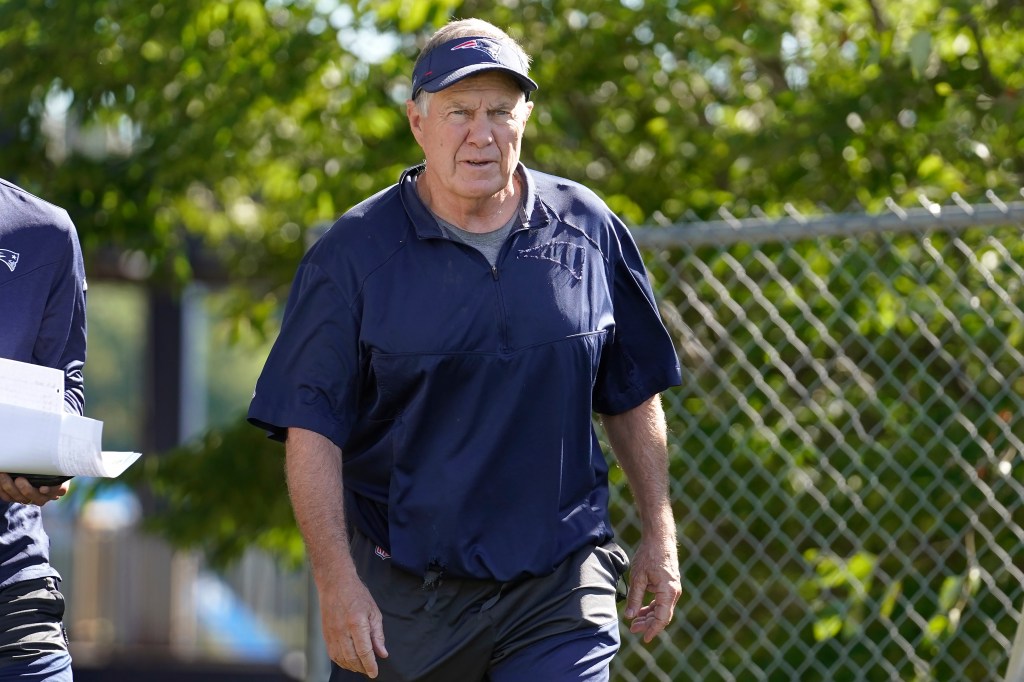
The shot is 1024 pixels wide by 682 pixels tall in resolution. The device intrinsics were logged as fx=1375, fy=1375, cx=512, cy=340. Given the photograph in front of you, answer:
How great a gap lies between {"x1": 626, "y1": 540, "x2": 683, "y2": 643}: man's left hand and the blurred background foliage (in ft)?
6.16

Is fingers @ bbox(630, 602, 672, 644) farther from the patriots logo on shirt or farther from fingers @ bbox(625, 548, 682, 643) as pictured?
the patriots logo on shirt

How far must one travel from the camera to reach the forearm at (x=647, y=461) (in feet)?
Answer: 10.2

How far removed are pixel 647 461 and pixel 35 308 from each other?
1379mm

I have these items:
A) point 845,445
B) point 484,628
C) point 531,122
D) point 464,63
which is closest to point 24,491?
point 484,628

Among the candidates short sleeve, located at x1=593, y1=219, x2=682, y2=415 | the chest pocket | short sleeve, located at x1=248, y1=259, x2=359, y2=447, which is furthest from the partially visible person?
short sleeve, located at x1=593, y1=219, x2=682, y2=415

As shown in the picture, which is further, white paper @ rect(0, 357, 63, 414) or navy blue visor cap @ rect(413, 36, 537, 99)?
navy blue visor cap @ rect(413, 36, 537, 99)

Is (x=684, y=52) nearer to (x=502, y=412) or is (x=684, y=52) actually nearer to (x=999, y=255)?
(x=999, y=255)

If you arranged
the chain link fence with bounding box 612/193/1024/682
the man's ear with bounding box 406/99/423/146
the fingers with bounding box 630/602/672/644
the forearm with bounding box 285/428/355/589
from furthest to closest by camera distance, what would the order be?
the chain link fence with bounding box 612/193/1024/682 → the fingers with bounding box 630/602/672/644 → the man's ear with bounding box 406/99/423/146 → the forearm with bounding box 285/428/355/589

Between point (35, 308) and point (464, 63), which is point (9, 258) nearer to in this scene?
point (35, 308)

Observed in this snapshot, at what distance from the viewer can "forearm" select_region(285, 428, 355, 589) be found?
273 cm

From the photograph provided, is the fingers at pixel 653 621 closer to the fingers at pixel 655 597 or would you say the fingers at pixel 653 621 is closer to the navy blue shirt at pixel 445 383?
the fingers at pixel 655 597

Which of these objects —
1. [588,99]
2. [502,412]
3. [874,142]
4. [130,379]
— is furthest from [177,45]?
[130,379]

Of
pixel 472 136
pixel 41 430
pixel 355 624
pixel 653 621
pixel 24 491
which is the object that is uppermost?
pixel 472 136

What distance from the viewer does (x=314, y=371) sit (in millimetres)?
2818
